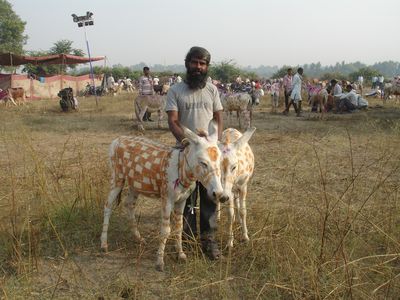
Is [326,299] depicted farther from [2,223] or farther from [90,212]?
[2,223]

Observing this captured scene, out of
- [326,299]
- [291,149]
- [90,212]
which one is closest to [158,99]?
[291,149]

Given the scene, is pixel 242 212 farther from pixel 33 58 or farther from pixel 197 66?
pixel 33 58

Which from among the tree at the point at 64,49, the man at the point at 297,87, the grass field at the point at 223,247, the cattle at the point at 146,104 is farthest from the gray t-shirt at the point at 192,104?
the tree at the point at 64,49

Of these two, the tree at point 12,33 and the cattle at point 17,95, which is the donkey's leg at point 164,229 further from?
the tree at point 12,33

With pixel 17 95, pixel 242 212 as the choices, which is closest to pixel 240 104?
pixel 242 212

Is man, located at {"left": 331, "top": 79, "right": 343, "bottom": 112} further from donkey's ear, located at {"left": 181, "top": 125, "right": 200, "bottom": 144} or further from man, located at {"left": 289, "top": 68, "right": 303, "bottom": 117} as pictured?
donkey's ear, located at {"left": 181, "top": 125, "right": 200, "bottom": 144}

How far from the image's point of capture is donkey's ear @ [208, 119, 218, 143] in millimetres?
3168

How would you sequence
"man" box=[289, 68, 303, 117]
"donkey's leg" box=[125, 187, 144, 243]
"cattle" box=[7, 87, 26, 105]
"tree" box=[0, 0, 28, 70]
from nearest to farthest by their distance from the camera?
1. "donkey's leg" box=[125, 187, 144, 243]
2. "man" box=[289, 68, 303, 117]
3. "cattle" box=[7, 87, 26, 105]
4. "tree" box=[0, 0, 28, 70]

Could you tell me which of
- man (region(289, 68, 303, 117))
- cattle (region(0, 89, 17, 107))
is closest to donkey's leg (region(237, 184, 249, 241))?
man (region(289, 68, 303, 117))

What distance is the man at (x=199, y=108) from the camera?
358cm

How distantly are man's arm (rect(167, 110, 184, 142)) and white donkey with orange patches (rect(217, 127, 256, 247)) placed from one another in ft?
1.28

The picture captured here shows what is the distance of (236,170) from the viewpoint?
363 centimetres

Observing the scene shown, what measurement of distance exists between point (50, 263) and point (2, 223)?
0.81 meters

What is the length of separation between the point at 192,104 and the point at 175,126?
0.93 feet
